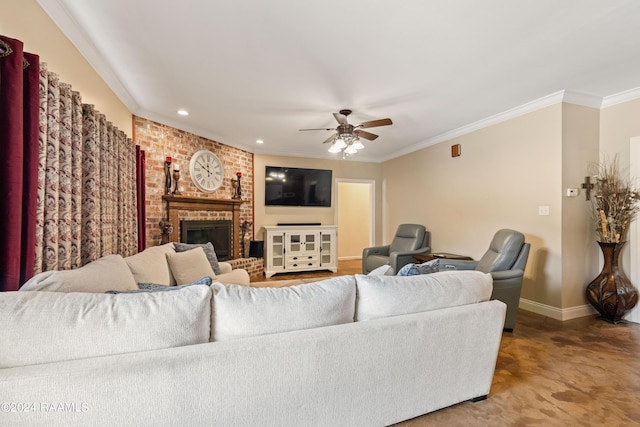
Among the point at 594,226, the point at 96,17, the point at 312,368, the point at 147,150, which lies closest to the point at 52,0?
the point at 96,17

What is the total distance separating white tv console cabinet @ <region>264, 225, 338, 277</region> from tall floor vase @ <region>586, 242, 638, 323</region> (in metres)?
3.85

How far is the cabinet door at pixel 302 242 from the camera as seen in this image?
5.48 meters

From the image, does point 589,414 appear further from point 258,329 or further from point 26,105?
point 26,105

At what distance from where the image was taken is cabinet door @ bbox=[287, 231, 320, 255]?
5.48 m

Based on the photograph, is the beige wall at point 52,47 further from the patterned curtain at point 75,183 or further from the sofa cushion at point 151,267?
the sofa cushion at point 151,267

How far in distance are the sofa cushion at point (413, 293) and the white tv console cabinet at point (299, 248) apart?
3946mm

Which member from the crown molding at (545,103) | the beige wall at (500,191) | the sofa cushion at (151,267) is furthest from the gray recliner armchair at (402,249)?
the sofa cushion at (151,267)

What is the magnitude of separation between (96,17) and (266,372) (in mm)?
2392

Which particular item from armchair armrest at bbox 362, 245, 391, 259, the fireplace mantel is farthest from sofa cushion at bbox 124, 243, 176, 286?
armchair armrest at bbox 362, 245, 391, 259

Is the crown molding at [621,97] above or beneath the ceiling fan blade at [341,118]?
above

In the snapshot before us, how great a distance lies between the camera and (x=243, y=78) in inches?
104

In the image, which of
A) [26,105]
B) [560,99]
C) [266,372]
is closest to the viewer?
[266,372]

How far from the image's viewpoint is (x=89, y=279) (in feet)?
4.76

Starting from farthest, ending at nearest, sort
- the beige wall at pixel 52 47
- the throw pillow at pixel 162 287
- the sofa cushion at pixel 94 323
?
the beige wall at pixel 52 47
the throw pillow at pixel 162 287
the sofa cushion at pixel 94 323
